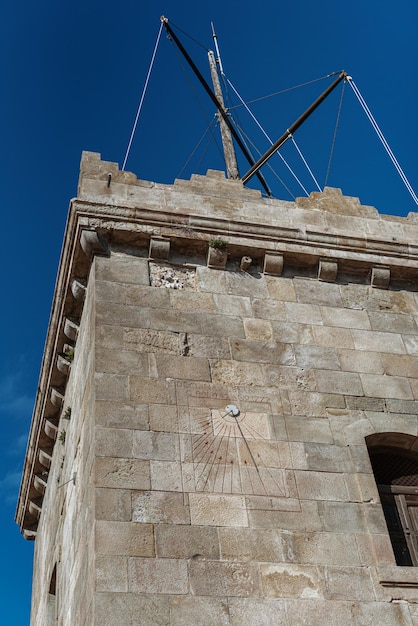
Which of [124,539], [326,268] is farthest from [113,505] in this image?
[326,268]

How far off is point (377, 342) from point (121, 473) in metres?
3.45

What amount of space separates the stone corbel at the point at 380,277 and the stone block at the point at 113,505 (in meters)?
4.22

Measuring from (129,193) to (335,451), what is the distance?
3.79m

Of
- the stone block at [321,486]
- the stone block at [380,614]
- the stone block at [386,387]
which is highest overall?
the stone block at [386,387]

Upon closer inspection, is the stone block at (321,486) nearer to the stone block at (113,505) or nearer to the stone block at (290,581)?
the stone block at (290,581)

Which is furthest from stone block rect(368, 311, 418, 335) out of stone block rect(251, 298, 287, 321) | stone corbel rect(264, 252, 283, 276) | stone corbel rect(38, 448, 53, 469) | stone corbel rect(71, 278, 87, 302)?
stone corbel rect(38, 448, 53, 469)

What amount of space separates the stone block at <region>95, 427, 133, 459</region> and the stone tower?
20 mm

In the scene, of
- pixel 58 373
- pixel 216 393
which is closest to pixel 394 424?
pixel 216 393

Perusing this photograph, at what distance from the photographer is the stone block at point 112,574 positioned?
6.29 m

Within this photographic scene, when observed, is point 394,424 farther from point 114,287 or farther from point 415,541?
point 114,287

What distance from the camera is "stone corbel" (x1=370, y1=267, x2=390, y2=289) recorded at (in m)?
9.45

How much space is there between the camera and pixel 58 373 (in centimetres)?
1052

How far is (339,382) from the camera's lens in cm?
832

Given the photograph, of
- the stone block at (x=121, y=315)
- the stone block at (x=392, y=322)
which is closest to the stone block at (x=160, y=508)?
the stone block at (x=121, y=315)
